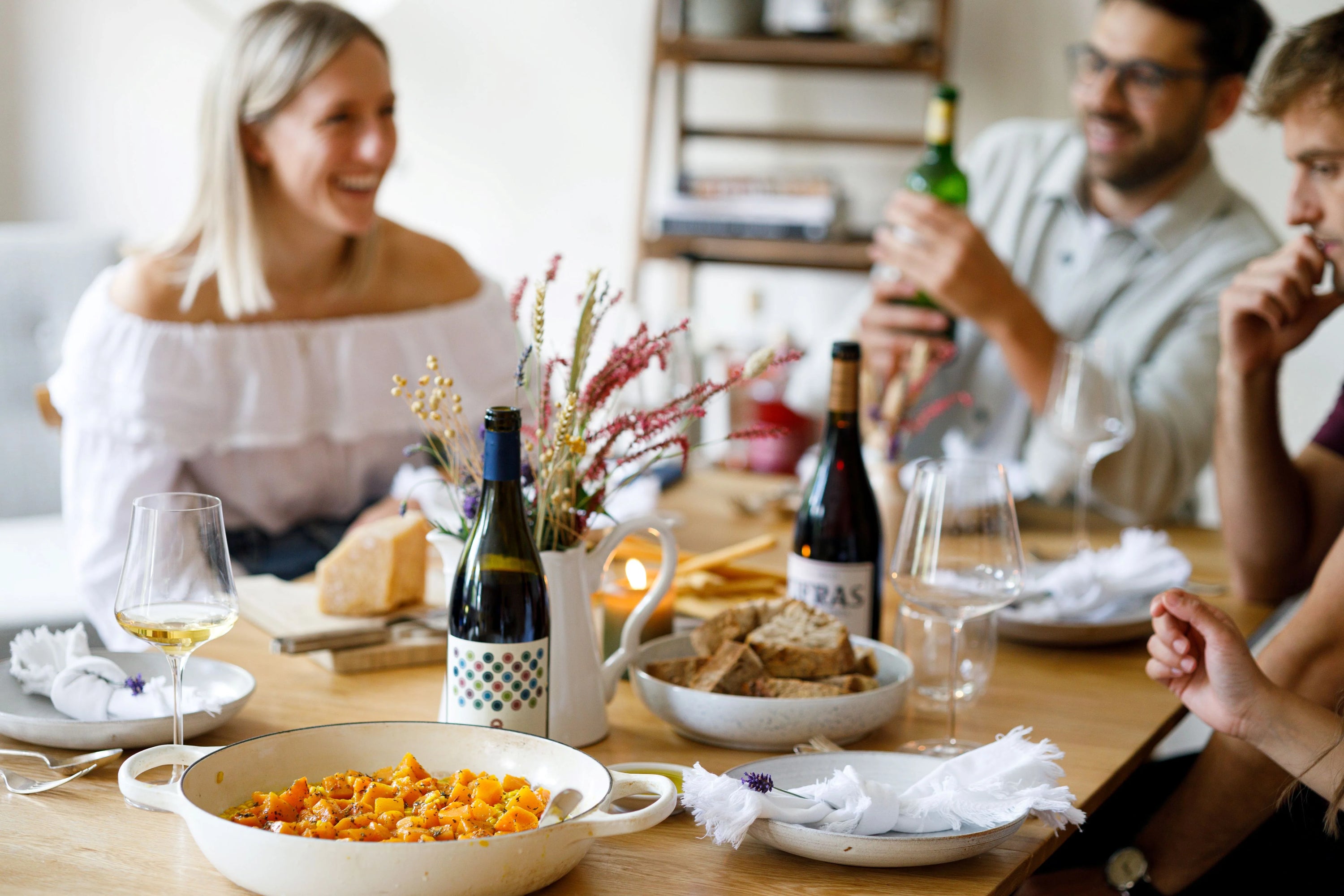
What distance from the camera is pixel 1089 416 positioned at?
160 centimetres

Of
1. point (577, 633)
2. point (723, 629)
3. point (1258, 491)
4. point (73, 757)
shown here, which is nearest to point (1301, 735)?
point (723, 629)

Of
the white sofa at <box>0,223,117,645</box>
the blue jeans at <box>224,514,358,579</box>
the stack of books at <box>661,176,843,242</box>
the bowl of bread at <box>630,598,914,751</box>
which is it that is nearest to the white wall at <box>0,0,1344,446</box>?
the stack of books at <box>661,176,843,242</box>

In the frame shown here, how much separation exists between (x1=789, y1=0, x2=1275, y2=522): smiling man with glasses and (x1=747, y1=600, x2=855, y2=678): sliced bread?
89 centimetres

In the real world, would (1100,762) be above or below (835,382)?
below

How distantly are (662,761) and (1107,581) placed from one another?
649 mm

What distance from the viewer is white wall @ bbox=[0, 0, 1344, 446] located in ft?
11.1

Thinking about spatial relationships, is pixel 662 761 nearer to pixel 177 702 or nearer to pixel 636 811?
pixel 636 811

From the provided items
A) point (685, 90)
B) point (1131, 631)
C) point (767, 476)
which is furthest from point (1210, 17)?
point (685, 90)

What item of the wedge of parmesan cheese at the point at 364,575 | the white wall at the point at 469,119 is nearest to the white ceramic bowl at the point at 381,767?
the wedge of parmesan cheese at the point at 364,575

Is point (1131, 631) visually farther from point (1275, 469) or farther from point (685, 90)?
point (685, 90)

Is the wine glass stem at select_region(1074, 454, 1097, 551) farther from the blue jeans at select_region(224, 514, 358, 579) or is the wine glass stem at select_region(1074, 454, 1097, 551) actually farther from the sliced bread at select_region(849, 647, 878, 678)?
→ the blue jeans at select_region(224, 514, 358, 579)

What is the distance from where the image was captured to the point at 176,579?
84cm

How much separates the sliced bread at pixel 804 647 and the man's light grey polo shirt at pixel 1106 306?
983 mm

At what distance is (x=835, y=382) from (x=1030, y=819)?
1.52 ft
